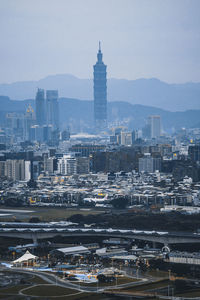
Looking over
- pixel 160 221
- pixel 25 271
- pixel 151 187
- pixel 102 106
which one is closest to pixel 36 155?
pixel 151 187

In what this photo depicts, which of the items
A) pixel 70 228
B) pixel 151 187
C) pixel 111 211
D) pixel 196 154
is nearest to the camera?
pixel 70 228

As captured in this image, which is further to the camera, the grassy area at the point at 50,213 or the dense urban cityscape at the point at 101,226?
the grassy area at the point at 50,213

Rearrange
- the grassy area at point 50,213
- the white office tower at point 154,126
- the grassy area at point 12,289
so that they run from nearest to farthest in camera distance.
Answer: the grassy area at point 12,289 → the grassy area at point 50,213 → the white office tower at point 154,126

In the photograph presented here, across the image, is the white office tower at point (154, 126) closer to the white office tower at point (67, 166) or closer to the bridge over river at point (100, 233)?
the white office tower at point (67, 166)

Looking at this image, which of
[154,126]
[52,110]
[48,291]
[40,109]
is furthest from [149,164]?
[52,110]

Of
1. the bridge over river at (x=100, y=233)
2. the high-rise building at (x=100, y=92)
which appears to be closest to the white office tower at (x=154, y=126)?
the high-rise building at (x=100, y=92)

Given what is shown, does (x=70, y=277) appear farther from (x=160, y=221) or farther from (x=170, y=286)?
(x=160, y=221)

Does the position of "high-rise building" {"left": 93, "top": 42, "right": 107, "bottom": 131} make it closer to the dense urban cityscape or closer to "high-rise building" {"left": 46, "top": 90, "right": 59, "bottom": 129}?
"high-rise building" {"left": 46, "top": 90, "right": 59, "bottom": 129}

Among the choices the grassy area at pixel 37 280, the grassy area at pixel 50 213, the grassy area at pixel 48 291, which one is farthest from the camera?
the grassy area at pixel 50 213
